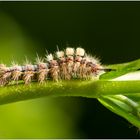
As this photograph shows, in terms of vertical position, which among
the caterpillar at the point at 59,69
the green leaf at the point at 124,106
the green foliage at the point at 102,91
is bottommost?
the green leaf at the point at 124,106

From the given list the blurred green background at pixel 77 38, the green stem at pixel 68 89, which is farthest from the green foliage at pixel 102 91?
the blurred green background at pixel 77 38

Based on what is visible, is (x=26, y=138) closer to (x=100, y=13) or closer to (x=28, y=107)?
(x=28, y=107)

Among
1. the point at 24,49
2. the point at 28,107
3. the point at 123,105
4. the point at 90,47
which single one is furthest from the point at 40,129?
the point at 123,105

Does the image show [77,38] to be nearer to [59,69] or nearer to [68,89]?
[59,69]

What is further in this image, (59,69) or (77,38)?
(77,38)

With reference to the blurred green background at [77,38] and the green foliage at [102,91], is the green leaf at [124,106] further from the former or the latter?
the blurred green background at [77,38]

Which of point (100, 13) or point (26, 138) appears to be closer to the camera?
point (26, 138)

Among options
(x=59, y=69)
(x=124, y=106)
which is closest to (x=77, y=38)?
(x=59, y=69)
